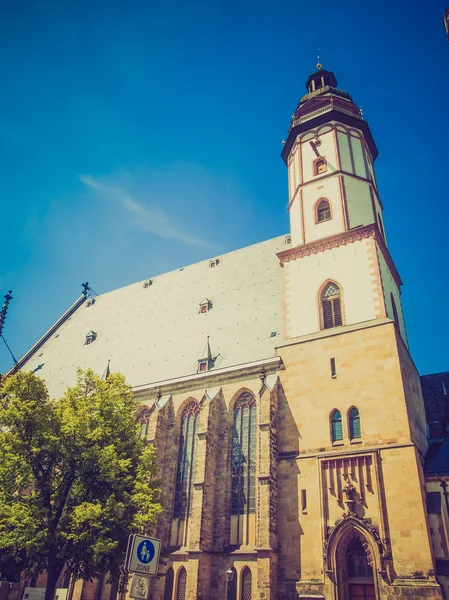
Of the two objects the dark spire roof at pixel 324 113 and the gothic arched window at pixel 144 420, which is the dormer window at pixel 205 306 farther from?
the dark spire roof at pixel 324 113

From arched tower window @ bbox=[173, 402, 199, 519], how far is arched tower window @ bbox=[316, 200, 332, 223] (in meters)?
11.8

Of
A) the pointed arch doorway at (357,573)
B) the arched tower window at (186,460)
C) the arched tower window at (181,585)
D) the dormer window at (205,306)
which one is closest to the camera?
the pointed arch doorway at (357,573)

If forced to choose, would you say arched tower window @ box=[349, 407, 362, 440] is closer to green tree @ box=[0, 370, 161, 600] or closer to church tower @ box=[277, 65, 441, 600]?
church tower @ box=[277, 65, 441, 600]

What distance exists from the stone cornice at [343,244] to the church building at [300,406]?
7 centimetres

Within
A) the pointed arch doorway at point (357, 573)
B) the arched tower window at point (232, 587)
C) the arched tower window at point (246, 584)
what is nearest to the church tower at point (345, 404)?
the pointed arch doorway at point (357, 573)

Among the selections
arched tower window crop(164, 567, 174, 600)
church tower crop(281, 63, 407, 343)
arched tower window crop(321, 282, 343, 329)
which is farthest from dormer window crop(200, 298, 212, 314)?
arched tower window crop(164, 567, 174, 600)

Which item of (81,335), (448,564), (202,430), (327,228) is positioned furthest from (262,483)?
(81,335)

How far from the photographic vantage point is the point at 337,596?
53.8 ft

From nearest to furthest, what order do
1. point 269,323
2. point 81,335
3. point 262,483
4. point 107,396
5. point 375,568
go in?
point 375,568 → point 107,396 → point 262,483 → point 269,323 → point 81,335

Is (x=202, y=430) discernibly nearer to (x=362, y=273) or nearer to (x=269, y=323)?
(x=269, y=323)

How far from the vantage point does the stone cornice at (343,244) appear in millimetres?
23484

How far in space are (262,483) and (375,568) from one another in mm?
4937

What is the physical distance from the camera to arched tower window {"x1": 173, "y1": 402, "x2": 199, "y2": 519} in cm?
2192

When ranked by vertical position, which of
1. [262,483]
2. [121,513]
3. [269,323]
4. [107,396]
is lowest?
[121,513]
